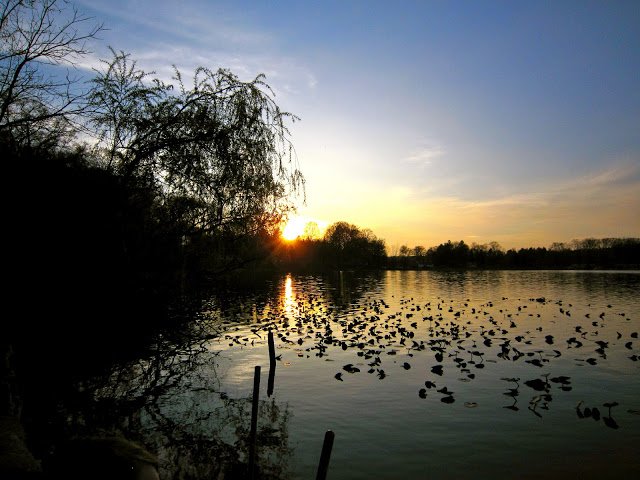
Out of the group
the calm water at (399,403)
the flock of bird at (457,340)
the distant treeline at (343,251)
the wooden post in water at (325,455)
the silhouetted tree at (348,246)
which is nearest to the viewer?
the wooden post in water at (325,455)

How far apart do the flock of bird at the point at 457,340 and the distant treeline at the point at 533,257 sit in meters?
135

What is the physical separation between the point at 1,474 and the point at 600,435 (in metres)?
12.6

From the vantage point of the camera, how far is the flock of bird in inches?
606

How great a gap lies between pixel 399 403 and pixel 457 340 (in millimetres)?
10444

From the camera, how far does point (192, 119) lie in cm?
779

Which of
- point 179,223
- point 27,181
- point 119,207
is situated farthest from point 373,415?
point 27,181

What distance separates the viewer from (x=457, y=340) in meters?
22.1

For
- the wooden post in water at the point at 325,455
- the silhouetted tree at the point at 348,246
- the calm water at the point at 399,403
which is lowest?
the calm water at the point at 399,403

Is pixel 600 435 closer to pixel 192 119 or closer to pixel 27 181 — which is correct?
pixel 192 119

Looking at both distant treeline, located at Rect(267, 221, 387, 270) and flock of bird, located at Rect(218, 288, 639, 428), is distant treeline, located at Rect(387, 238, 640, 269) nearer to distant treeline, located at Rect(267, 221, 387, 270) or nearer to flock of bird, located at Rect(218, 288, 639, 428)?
distant treeline, located at Rect(267, 221, 387, 270)

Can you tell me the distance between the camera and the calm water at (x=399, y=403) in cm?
920

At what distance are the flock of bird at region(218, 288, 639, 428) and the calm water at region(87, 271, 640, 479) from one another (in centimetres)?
11

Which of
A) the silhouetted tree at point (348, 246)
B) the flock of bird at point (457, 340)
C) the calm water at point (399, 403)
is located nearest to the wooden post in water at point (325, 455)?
the calm water at point (399, 403)

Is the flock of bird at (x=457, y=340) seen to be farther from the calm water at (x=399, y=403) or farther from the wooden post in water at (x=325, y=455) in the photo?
the wooden post in water at (x=325, y=455)
